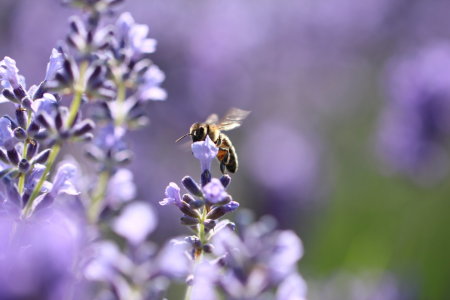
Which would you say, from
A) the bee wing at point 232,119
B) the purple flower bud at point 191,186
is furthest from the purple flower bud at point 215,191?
the bee wing at point 232,119

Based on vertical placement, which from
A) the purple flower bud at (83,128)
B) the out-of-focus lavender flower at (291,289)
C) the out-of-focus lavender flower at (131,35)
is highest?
the out-of-focus lavender flower at (131,35)

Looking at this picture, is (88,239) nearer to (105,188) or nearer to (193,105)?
(105,188)

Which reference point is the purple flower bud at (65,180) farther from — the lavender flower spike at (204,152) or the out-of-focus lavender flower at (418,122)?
the out-of-focus lavender flower at (418,122)

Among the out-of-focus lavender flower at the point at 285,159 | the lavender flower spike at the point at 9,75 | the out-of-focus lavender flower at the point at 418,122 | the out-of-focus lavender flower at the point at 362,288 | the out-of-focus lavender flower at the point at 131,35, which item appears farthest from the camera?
the out-of-focus lavender flower at the point at 285,159

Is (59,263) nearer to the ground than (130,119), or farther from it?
nearer to the ground

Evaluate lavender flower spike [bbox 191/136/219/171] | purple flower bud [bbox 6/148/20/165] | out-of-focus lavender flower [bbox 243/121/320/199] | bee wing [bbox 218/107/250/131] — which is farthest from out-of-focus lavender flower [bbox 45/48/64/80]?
out-of-focus lavender flower [bbox 243/121/320/199]

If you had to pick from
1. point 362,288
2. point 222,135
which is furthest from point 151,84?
point 362,288

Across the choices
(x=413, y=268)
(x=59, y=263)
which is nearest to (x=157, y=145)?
(x=413, y=268)
